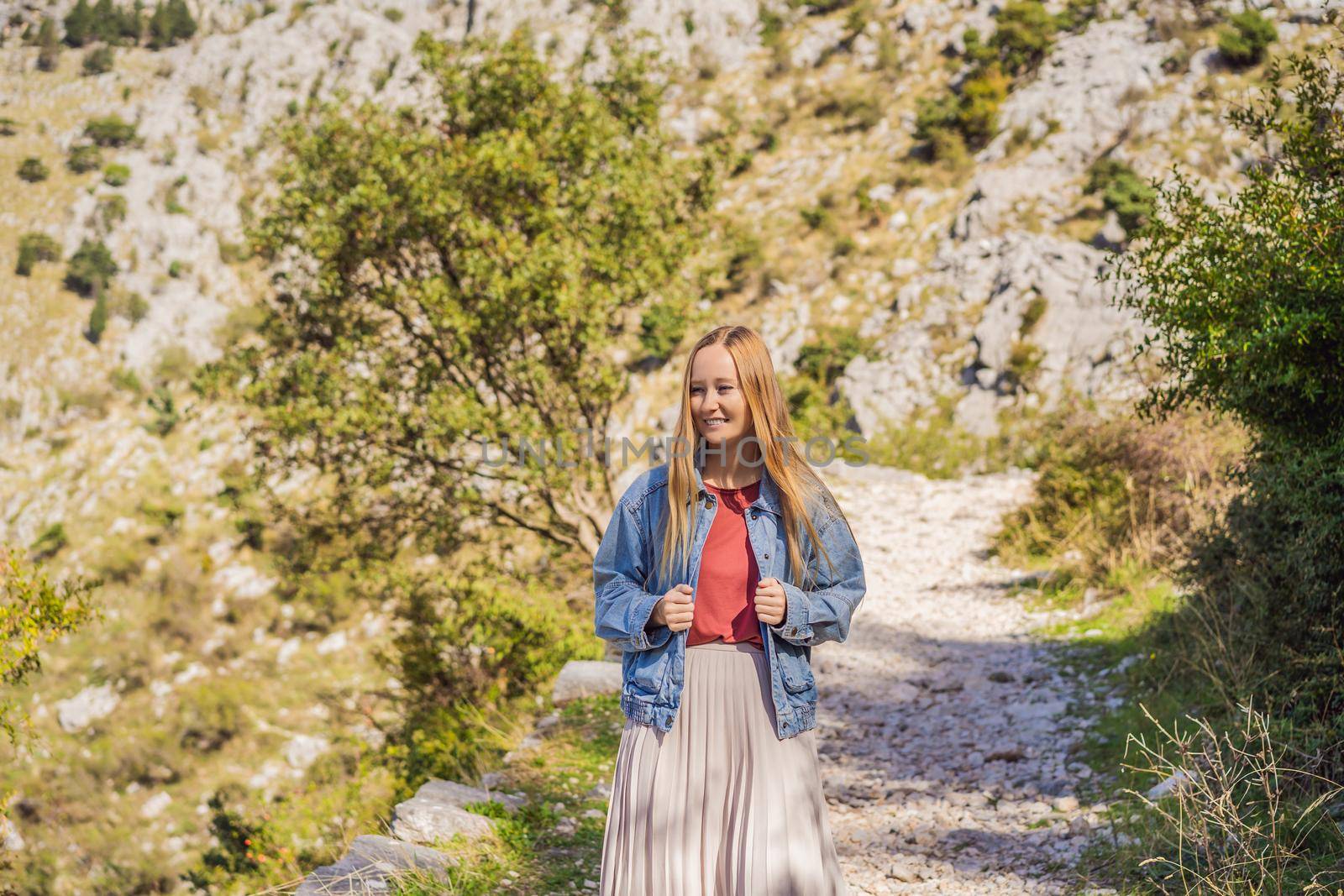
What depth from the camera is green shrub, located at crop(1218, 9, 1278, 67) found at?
22.1m

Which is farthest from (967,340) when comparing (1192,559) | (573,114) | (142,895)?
Answer: (142,895)

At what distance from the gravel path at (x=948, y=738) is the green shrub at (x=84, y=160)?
49078 millimetres

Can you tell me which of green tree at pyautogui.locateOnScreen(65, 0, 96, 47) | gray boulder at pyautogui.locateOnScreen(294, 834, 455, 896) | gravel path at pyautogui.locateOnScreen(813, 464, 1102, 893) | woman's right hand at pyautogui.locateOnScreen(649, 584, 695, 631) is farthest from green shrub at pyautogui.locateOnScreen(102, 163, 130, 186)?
Answer: woman's right hand at pyautogui.locateOnScreen(649, 584, 695, 631)

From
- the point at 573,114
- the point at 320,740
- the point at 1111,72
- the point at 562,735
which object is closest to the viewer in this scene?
the point at 562,735

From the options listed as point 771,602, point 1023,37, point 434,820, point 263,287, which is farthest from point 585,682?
point 1023,37

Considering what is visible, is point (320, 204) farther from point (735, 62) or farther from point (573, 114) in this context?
point (735, 62)

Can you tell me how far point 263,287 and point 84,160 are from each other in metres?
36.1

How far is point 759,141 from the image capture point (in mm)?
32125

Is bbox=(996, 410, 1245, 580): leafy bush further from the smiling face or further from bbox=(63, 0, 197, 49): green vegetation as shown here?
bbox=(63, 0, 197, 49): green vegetation

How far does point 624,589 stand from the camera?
2568 millimetres

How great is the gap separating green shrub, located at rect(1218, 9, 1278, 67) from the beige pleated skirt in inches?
1030

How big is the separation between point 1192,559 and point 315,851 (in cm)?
725

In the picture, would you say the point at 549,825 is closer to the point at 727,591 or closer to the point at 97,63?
the point at 727,591

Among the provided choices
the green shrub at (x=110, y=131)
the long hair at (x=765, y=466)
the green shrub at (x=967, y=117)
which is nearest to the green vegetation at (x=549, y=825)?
the long hair at (x=765, y=466)
